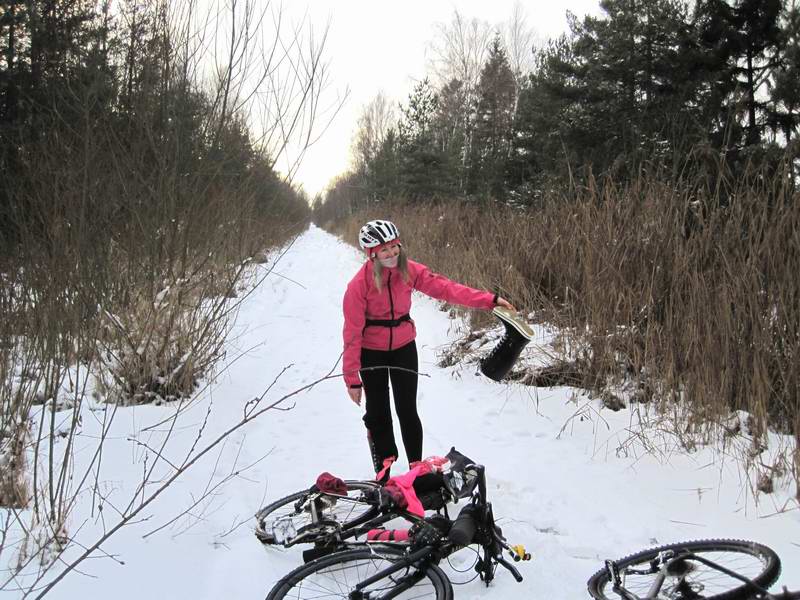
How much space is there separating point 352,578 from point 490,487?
129cm

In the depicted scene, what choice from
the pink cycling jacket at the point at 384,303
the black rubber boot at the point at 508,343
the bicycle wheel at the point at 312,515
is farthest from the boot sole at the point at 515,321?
the bicycle wheel at the point at 312,515

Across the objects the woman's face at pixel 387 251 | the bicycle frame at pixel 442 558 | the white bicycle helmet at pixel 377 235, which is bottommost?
the bicycle frame at pixel 442 558

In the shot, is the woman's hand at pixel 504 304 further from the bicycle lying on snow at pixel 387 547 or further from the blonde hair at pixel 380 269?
the bicycle lying on snow at pixel 387 547

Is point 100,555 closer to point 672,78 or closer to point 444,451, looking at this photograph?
point 444,451

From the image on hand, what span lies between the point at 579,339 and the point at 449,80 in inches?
940

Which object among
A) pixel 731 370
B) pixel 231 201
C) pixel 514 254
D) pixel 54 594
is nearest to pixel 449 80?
pixel 514 254

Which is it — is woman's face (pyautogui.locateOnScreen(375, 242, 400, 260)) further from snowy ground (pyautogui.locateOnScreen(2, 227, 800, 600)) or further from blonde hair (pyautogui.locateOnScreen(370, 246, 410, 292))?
snowy ground (pyautogui.locateOnScreen(2, 227, 800, 600))

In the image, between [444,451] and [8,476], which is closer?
[8,476]

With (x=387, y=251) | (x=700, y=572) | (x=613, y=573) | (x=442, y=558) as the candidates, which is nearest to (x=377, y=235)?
(x=387, y=251)

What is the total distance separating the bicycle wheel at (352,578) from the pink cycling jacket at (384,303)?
0.96 metres

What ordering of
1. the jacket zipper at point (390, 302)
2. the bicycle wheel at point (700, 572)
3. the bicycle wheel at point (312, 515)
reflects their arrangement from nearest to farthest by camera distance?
the bicycle wheel at point (700, 572)
the bicycle wheel at point (312, 515)
the jacket zipper at point (390, 302)

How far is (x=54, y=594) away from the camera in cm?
212

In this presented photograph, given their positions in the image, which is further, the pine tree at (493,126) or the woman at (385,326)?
the pine tree at (493,126)

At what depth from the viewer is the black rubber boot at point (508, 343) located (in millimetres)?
2832
